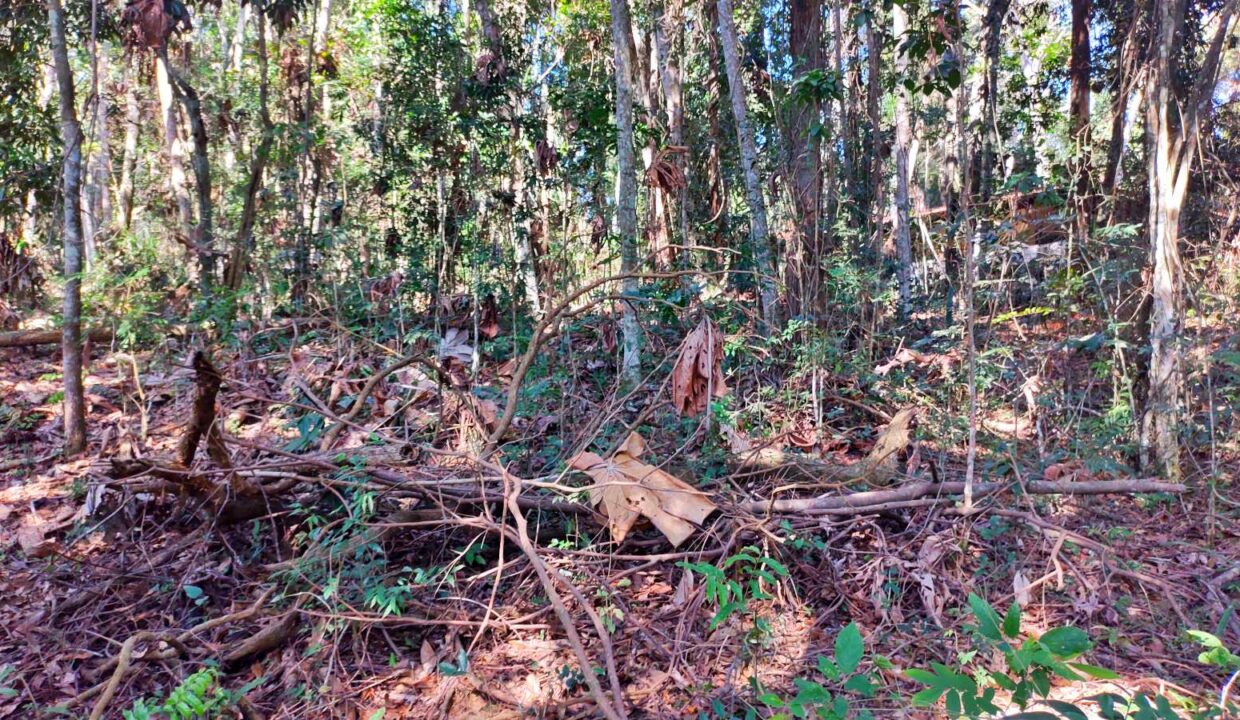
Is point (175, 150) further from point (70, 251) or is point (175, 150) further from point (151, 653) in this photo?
point (151, 653)

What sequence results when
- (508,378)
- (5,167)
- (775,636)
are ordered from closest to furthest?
(775,636)
(508,378)
(5,167)

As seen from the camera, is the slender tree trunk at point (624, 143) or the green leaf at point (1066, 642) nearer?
the green leaf at point (1066, 642)

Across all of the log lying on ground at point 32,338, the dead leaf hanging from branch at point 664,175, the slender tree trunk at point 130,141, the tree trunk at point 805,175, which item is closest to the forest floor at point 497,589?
the tree trunk at point 805,175

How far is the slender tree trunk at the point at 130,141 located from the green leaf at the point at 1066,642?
1297 cm

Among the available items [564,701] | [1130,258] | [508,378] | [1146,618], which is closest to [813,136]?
[1130,258]

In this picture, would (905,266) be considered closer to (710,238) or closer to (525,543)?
(710,238)

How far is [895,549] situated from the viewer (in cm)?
434

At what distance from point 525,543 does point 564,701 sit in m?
0.74

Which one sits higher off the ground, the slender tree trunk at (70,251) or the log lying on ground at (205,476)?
the slender tree trunk at (70,251)

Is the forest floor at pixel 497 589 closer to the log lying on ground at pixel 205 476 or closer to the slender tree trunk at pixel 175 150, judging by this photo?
the log lying on ground at pixel 205 476

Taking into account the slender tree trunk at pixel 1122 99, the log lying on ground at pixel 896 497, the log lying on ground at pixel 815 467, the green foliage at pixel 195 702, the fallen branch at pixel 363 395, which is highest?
the slender tree trunk at pixel 1122 99

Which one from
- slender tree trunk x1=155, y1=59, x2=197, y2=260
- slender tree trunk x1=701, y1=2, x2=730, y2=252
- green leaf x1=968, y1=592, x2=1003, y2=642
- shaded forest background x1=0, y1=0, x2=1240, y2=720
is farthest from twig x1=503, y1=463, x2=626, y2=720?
slender tree trunk x1=155, y1=59, x2=197, y2=260

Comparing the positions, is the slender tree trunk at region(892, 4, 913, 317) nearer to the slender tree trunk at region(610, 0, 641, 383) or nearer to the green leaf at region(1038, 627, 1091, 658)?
the slender tree trunk at region(610, 0, 641, 383)

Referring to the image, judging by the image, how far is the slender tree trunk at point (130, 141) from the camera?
11820 mm
